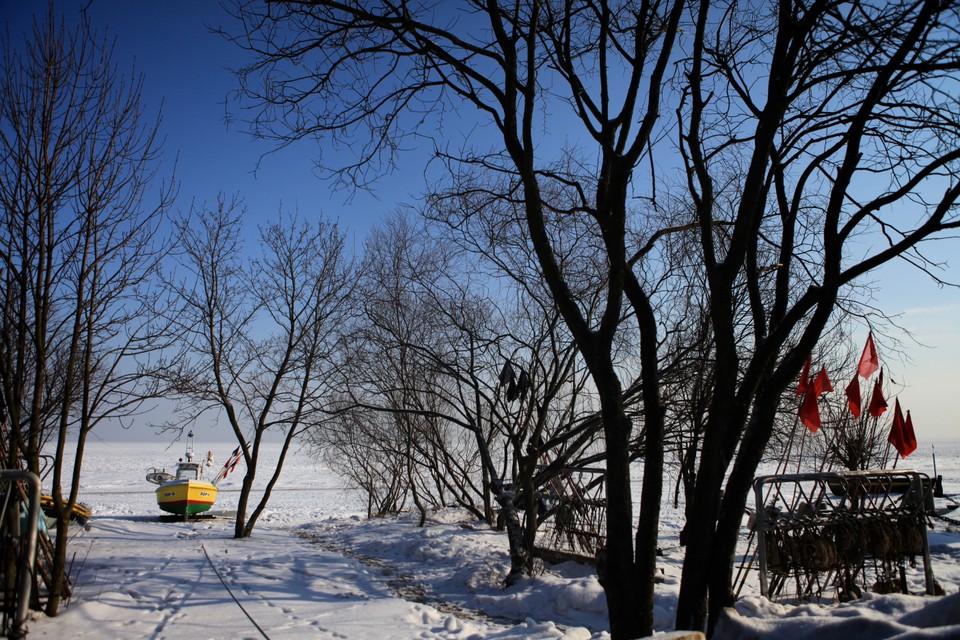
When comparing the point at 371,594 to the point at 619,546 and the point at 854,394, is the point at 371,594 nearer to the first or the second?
the point at 619,546

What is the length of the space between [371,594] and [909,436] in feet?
38.4

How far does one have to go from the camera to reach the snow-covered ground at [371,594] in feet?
15.7

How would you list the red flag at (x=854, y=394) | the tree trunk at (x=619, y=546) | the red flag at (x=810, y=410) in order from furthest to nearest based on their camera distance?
the red flag at (x=854, y=394), the red flag at (x=810, y=410), the tree trunk at (x=619, y=546)

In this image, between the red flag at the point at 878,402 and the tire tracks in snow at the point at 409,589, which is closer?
the tire tracks in snow at the point at 409,589

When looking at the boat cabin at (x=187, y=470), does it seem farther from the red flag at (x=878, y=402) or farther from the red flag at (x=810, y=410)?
the red flag at (x=878, y=402)

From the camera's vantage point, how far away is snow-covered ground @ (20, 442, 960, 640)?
4.78 m

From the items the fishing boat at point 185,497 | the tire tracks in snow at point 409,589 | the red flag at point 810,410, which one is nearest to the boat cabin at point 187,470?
the fishing boat at point 185,497

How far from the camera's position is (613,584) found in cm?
544

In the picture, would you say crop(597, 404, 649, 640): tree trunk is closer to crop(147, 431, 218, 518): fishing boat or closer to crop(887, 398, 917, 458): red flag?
crop(887, 398, 917, 458): red flag

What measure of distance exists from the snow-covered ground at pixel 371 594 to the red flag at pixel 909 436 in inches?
83.5

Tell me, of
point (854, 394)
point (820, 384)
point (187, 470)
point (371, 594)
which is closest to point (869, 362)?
point (820, 384)

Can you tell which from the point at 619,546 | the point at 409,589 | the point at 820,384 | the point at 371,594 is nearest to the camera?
the point at 619,546

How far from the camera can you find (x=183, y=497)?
21781 mm

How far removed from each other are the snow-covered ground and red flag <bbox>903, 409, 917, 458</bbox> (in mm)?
2121
